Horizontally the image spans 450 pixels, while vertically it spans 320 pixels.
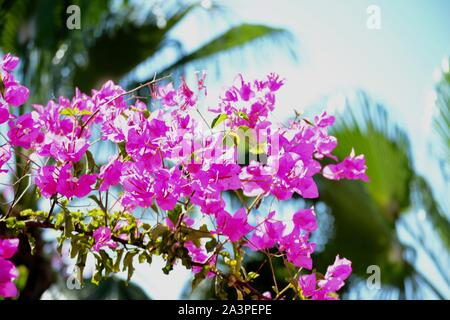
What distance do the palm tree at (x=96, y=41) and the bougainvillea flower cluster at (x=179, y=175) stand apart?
117 inches

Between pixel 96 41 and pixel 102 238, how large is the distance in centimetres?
383

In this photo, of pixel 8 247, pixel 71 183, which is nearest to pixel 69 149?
pixel 71 183

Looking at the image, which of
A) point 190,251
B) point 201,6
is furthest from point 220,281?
point 201,6

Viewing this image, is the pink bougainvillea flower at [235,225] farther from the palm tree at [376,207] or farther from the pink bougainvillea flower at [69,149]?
the palm tree at [376,207]

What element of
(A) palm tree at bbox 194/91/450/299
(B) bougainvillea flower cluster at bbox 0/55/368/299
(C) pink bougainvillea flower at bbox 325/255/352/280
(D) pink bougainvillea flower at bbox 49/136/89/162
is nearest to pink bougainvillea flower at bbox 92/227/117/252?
(B) bougainvillea flower cluster at bbox 0/55/368/299

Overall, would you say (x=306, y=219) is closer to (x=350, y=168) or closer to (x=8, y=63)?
(x=350, y=168)

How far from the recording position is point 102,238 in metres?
0.91

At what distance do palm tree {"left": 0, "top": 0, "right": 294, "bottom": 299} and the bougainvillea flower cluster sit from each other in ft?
9.77

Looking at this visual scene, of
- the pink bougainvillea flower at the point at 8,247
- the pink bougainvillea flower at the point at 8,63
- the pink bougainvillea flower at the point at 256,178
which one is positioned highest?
the pink bougainvillea flower at the point at 8,63

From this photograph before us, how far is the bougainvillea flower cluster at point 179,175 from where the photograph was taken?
87 cm

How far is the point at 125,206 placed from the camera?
0.96 m

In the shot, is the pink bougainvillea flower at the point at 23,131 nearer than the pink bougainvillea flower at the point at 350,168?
Yes

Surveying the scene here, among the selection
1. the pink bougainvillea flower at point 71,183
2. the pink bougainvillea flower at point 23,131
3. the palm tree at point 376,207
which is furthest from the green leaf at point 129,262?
the palm tree at point 376,207

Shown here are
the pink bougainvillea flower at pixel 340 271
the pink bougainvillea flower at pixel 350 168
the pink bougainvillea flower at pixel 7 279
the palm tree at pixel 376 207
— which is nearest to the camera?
the pink bougainvillea flower at pixel 7 279
